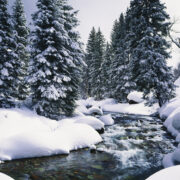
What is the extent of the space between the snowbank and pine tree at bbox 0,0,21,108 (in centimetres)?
287

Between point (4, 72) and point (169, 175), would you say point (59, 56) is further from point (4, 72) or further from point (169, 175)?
point (169, 175)

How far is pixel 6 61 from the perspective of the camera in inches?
477

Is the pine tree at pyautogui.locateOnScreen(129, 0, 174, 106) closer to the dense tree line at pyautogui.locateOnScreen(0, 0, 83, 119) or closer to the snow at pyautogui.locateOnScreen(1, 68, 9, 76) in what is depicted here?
the dense tree line at pyautogui.locateOnScreen(0, 0, 83, 119)

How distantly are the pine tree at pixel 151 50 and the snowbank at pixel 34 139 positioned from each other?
9305 mm

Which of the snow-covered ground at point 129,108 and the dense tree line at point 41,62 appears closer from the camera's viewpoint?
the dense tree line at point 41,62

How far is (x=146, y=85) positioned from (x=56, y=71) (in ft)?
29.2

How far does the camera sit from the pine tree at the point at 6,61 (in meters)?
11.4

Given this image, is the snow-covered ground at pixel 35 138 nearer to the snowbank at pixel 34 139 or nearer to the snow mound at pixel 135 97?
the snowbank at pixel 34 139

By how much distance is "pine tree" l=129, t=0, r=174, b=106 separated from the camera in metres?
14.7

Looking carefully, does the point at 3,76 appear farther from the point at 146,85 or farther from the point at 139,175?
the point at 146,85

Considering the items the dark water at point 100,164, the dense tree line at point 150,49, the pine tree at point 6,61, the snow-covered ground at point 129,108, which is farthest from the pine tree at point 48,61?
the dense tree line at point 150,49

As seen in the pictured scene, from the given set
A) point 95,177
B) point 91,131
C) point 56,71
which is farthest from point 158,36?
point 95,177

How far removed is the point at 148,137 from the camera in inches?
367

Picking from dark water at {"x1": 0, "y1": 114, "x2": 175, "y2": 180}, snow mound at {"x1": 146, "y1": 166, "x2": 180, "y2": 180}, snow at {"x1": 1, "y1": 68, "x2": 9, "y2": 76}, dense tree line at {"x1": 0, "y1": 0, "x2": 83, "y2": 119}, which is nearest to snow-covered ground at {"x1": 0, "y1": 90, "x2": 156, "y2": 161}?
dark water at {"x1": 0, "y1": 114, "x2": 175, "y2": 180}
